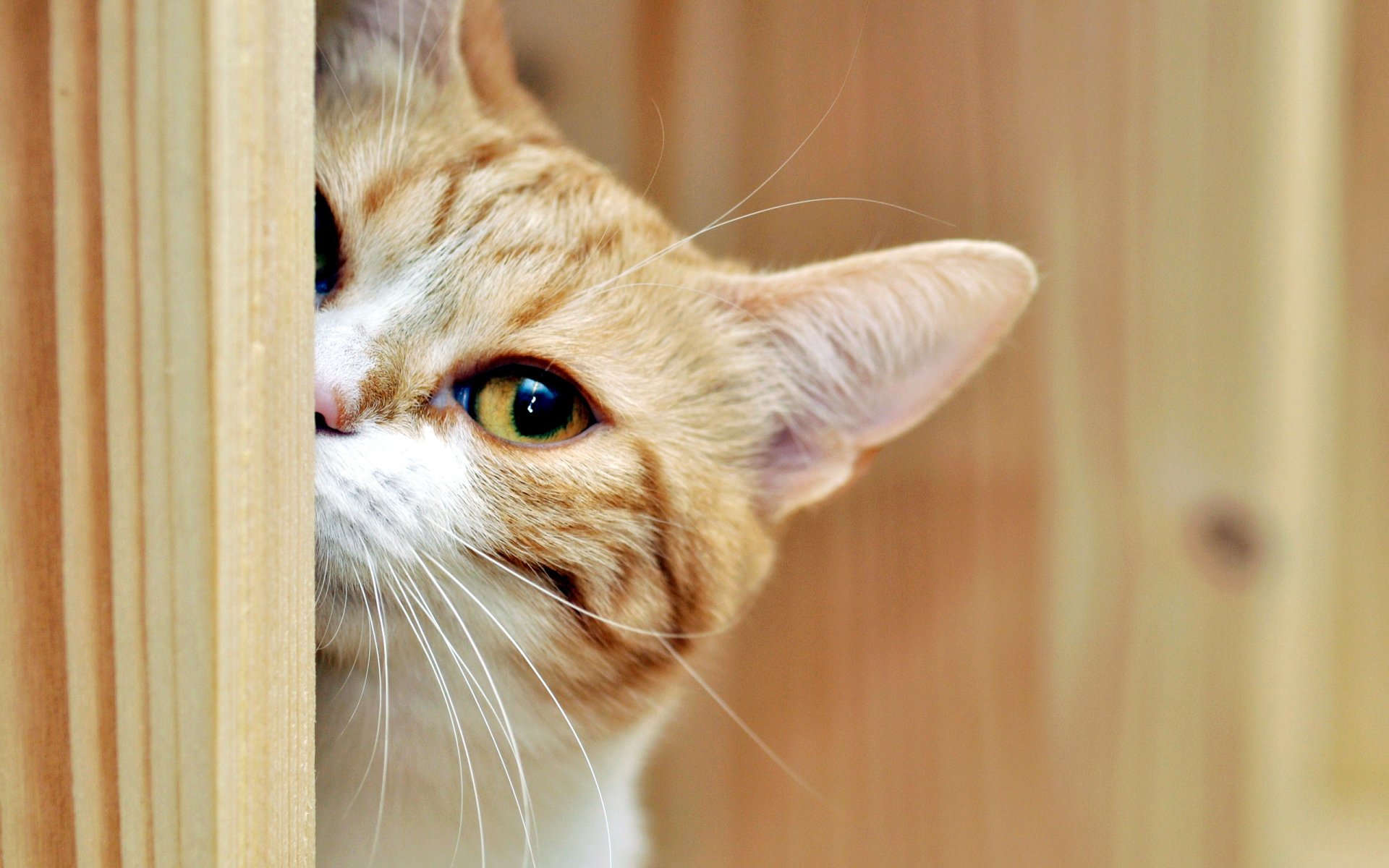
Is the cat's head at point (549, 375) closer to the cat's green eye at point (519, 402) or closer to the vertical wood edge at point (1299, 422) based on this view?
the cat's green eye at point (519, 402)

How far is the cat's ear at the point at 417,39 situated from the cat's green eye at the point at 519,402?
0.80ft

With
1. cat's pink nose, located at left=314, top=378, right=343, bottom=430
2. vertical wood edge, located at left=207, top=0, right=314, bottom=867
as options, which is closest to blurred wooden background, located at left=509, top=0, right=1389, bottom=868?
cat's pink nose, located at left=314, top=378, right=343, bottom=430

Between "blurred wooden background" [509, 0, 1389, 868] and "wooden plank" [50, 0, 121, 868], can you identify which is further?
"blurred wooden background" [509, 0, 1389, 868]

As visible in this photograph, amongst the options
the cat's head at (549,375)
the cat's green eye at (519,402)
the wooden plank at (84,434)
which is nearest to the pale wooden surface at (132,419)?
the wooden plank at (84,434)

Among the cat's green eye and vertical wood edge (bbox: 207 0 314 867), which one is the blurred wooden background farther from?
vertical wood edge (bbox: 207 0 314 867)

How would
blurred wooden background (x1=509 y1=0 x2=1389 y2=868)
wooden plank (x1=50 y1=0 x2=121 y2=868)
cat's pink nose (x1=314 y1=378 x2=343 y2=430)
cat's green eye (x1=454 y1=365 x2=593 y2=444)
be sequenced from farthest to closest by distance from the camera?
blurred wooden background (x1=509 y1=0 x2=1389 y2=868) → cat's green eye (x1=454 y1=365 x2=593 y2=444) → cat's pink nose (x1=314 y1=378 x2=343 y2=430) → wooden plank (x1=50 y1=0 x2=121 y2=868)

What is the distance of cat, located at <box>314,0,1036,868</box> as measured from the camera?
0.63 m

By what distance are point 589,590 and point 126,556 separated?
384 mm

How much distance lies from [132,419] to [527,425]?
354 millimetres

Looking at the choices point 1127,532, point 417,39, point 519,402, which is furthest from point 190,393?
point 1127,532

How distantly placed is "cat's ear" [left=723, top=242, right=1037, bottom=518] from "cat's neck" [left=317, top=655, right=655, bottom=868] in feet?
0.97

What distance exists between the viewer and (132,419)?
358 mm

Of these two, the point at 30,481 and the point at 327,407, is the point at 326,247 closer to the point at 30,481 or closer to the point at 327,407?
the point at 327,407

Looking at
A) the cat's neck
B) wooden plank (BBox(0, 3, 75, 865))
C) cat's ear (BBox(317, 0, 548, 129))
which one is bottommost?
the cat's neck
